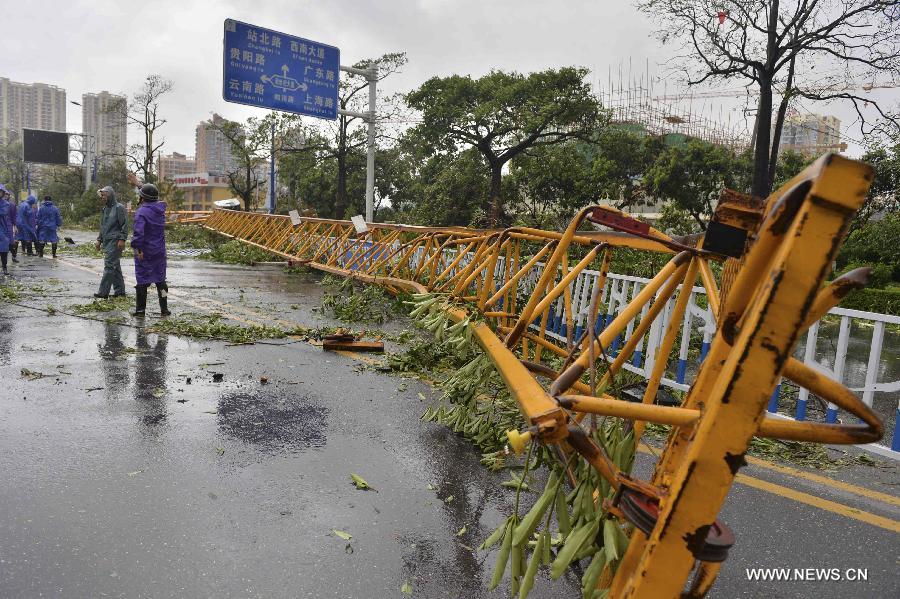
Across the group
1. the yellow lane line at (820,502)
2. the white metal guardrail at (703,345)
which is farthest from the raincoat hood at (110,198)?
the yellow lane line at (820,502)

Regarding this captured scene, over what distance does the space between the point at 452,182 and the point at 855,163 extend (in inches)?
1179

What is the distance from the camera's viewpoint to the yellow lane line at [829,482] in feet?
12.3

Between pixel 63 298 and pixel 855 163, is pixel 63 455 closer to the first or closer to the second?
pixel 855 163

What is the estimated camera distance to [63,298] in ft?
33.6

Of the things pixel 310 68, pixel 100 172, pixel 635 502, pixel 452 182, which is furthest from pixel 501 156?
pixel 100 172

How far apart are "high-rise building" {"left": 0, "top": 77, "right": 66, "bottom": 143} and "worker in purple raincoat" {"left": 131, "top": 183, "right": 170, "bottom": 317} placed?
427 feet

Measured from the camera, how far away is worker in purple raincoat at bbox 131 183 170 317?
340 inches

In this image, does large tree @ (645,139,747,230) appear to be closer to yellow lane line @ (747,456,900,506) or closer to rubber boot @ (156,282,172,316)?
rubber boot @ (156,282,172,316)

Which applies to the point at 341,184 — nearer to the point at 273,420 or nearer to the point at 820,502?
the point at 273,420

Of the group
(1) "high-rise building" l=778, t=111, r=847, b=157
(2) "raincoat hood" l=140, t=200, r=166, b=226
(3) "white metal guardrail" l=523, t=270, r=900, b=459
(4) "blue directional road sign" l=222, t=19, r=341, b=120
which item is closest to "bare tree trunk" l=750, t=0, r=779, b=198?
(1) "high-rise building" l=778, t=111, r=847, b=157

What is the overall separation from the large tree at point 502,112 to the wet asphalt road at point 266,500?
23.6 metres

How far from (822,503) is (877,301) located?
14848mm
